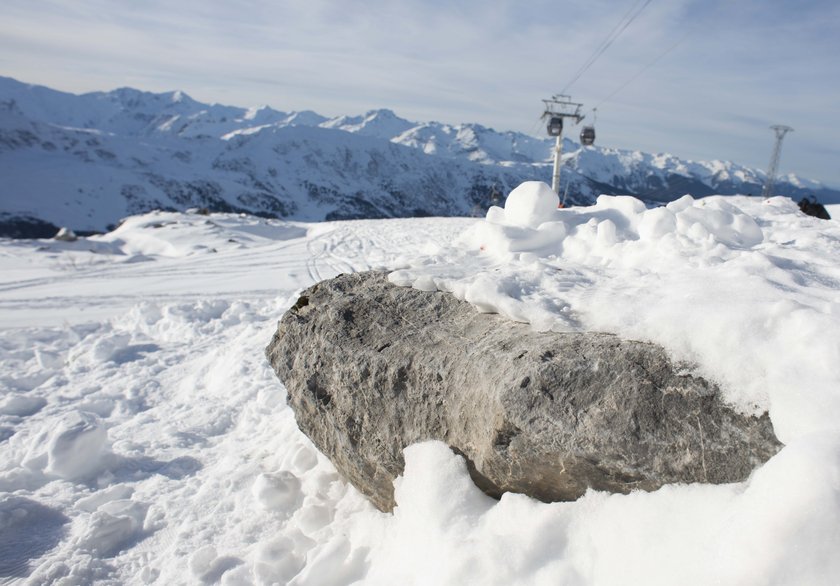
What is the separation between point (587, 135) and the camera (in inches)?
889

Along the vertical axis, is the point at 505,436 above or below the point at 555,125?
below

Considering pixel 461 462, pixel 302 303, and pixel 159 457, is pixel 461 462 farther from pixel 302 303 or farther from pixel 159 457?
pixel 159 457

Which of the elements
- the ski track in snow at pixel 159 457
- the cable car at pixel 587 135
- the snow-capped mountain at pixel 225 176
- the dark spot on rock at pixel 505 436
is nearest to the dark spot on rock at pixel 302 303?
the ski track in snow at pixel 159 457

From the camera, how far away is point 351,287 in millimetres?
3617

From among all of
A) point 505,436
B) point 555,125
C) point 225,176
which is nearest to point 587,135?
point 555,125

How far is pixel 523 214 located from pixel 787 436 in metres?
2.45

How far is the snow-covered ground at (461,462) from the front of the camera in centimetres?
176

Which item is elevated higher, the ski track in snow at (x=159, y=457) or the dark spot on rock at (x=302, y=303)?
the dark spot on rock at (x=302, y=303)

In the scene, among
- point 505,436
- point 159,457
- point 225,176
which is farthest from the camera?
point 225,176

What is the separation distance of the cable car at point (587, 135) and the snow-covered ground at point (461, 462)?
59.9 ft

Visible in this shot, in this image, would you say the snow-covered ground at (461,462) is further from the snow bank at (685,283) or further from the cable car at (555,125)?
the cable car at (555,125)

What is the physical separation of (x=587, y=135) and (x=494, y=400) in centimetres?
2244

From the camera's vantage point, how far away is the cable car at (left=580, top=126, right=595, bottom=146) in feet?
73.5

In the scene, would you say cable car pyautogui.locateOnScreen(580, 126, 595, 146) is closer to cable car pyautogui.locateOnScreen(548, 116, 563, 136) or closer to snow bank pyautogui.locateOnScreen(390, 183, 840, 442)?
cable car pyautogui.locateOnScreen(548, 116, 563, 136)
